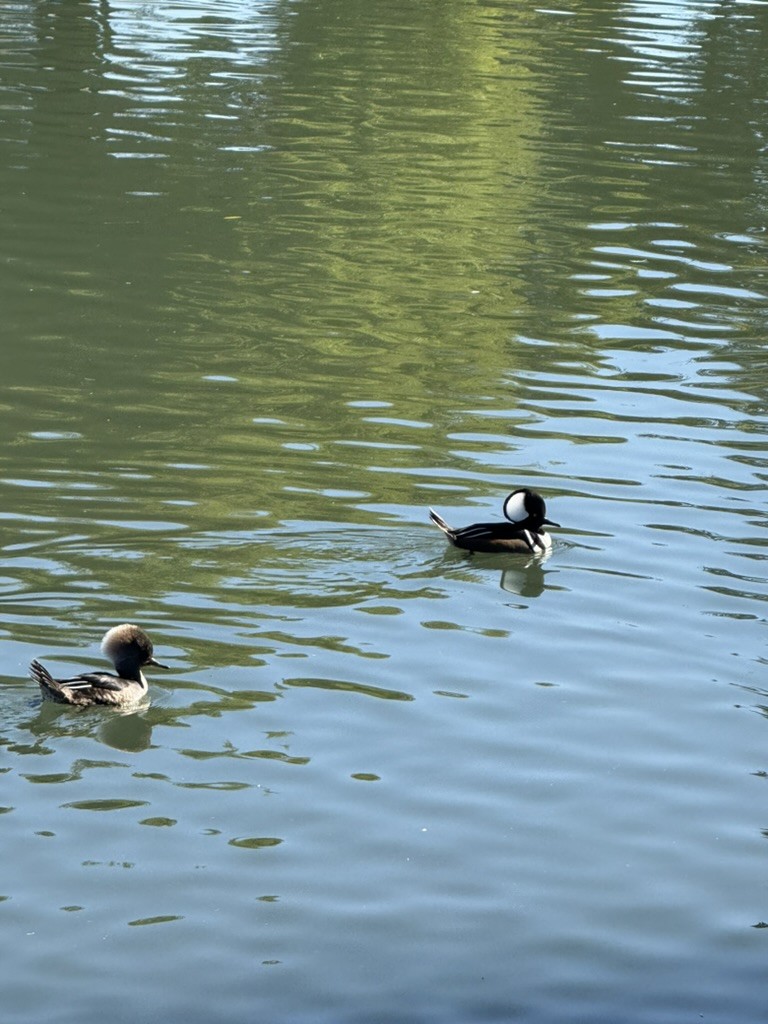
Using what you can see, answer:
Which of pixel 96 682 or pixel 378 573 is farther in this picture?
pixel 378 573

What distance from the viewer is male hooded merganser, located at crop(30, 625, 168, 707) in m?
8.79

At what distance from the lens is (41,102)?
968 inches

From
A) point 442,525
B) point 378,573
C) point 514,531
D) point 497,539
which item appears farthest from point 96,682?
point 514,531

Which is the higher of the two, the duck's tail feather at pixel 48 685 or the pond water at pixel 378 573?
the duck's tail feather at pixel 48 685

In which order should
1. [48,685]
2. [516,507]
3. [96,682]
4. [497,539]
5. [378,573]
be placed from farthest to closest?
[516,507]
[497,539]
[378,573]
[96,682]
[48,685]

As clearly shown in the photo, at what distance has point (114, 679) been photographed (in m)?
9.00

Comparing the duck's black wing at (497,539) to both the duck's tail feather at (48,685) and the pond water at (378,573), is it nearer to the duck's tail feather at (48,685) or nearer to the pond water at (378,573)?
the pond water at (378,573)

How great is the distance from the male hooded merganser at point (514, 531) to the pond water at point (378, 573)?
0.42 feet

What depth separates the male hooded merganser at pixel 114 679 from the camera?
8.79m

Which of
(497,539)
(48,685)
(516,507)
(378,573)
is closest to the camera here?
(48,685)

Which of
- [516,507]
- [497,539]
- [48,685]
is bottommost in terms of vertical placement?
[497,539]

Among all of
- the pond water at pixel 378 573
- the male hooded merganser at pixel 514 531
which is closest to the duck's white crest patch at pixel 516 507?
the male hooded merganser at pixel 514 531

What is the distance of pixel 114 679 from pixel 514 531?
320cm

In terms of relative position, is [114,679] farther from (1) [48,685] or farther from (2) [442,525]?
(2) [442,525]
